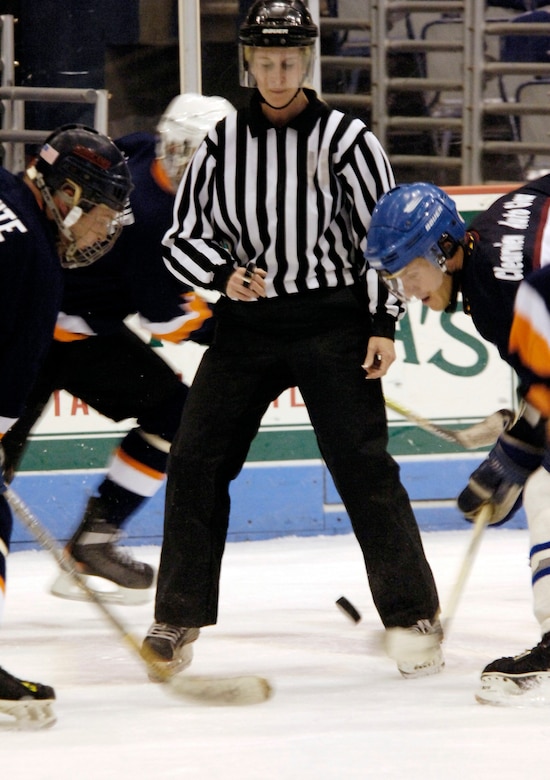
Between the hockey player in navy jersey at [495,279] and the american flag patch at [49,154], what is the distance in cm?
58

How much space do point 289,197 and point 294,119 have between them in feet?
0.50

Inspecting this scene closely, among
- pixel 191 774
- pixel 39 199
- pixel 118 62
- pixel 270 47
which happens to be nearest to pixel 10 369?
pixel 39 199

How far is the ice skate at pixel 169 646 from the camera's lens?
264cm

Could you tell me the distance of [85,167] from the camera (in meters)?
2.23

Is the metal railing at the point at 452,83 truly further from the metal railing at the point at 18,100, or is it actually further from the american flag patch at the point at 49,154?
the american flag patch at the point at 49,154

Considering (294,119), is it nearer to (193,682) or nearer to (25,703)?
(193,682)

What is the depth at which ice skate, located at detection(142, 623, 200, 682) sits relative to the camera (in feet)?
8.66

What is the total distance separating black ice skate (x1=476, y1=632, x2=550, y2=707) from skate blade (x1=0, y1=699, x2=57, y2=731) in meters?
0.76

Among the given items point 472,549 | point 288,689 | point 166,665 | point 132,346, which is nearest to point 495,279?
point 472,549

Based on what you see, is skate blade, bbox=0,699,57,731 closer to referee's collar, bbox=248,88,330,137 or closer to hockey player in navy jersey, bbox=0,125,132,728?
hockey player in navy jersey, bbox=0,125,132,728

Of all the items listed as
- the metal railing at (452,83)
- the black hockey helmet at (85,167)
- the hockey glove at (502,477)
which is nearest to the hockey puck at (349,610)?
the hockey glove at (502,477)

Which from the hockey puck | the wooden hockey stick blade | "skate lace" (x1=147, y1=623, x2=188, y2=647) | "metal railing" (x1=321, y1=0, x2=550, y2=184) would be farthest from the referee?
"metal railing" (x1=321, y1=0, x2=550, y2=184)

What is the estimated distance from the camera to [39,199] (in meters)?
2.24

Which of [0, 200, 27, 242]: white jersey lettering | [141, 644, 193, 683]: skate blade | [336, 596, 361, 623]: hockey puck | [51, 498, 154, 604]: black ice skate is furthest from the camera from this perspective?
[51, 498, 154, 604]: black ice skate
